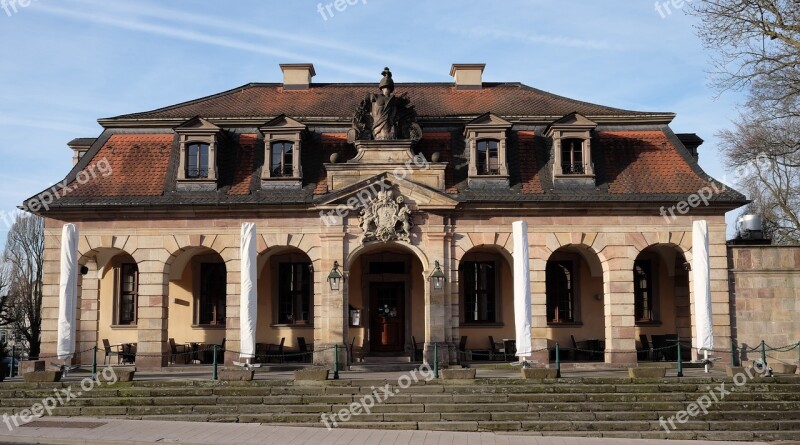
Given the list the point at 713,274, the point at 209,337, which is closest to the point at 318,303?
the point at 209,337

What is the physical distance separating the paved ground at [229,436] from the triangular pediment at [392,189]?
9355mm

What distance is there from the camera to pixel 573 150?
26656 mm

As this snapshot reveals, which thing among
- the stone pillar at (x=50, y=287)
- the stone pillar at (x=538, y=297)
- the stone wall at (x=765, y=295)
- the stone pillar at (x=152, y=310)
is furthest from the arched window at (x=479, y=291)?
the stone pillar at (x=50, y=287)

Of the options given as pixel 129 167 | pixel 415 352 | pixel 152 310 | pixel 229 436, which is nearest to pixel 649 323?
pixel 415 352

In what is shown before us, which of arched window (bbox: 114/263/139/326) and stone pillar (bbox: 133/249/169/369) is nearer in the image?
stone pillar (bbox: 133/249/169/369)

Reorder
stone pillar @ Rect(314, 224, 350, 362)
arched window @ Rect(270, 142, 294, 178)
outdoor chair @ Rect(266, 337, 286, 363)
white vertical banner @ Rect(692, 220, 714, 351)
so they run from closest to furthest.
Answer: white vertical banner @ Rect(692, 220, 714, 351)
stone pillar @ Rect(314, 224, 350, 362)
arched window @ Rect(270, 142, 294, 178)
outdoor chair @ Rect(266, 337, 286, 363)

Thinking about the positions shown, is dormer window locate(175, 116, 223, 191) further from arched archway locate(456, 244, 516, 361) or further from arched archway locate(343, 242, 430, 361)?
arched archway locate(456, 244, 516, 361)

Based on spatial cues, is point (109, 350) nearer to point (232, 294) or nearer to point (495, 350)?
point (232, 294)

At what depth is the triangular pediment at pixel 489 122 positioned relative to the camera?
26.2m

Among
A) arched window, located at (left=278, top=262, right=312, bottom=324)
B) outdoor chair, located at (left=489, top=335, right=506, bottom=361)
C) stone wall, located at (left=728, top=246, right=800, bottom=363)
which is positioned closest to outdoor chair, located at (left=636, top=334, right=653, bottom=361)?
stone wall, located at (left=728, top=246, right=800, bottom=363)

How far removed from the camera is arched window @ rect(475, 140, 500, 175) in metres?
26.5

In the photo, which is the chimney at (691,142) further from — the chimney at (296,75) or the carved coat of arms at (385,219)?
the chimney at (296,75)

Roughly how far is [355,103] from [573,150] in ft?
27.5

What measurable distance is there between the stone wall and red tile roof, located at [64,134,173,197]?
757 inches
